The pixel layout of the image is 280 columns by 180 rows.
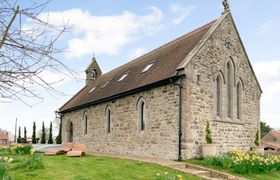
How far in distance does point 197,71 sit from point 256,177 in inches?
245

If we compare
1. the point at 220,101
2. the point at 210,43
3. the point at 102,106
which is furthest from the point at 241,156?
the point at 102,106

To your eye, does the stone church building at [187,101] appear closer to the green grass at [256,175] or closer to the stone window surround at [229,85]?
the stone window surround at [229,85]

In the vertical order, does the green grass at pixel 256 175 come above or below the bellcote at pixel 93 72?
below

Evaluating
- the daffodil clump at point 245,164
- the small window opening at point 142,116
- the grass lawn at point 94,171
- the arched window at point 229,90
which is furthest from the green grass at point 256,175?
the arched window at point 229,90

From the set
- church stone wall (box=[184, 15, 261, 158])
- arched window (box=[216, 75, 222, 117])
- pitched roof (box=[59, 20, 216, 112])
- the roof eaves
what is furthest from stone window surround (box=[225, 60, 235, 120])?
pitched roof (box=[59, 20, 216, 112])

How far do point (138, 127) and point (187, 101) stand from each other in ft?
14.6

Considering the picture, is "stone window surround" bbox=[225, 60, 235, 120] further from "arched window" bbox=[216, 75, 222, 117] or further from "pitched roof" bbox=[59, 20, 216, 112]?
"pitched roof" bbox=[59, 20, 216, 112]

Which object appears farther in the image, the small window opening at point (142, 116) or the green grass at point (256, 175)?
the small window opening at point (142, 116)

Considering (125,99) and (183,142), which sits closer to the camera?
(183,142)

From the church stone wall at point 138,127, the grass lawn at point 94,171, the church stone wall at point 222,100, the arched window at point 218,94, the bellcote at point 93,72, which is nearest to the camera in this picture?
the grass lawn at point 94,171

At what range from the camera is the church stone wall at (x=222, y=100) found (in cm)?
1747

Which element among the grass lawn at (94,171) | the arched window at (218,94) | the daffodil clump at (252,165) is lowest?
the daffodil clump at (252,165)

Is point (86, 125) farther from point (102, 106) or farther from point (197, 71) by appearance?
point (197, 71)

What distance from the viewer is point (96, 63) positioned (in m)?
38.3
